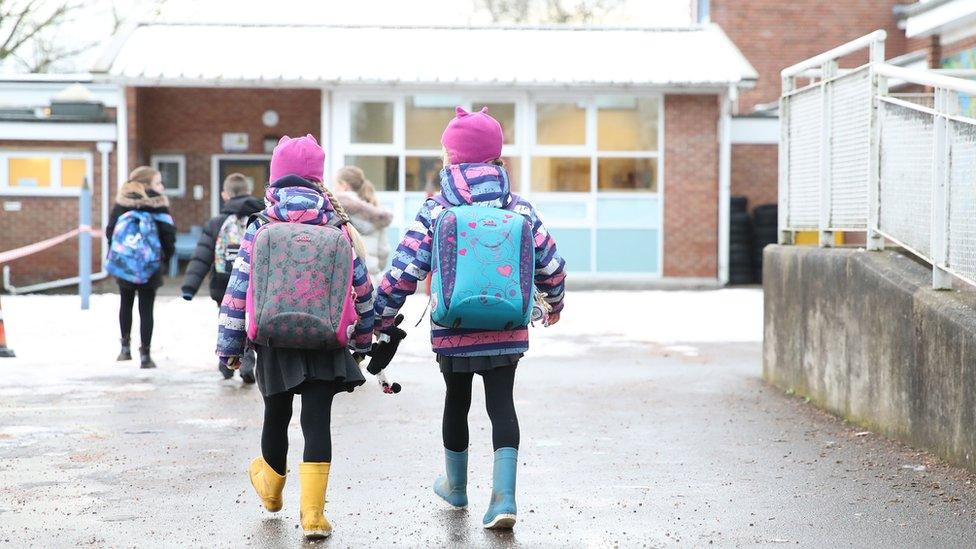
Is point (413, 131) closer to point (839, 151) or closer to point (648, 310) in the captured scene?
point (648, 310)

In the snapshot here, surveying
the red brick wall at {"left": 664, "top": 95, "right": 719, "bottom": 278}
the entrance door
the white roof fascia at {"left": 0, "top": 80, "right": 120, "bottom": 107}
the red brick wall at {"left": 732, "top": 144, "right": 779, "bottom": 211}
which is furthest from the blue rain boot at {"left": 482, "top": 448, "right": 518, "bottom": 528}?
the white roof fascia at {"left": 0, "top": 80, "right": 120, "bottom": 107}

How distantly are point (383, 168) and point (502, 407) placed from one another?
19.4 m

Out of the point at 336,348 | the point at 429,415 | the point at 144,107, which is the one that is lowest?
the point at 429,415

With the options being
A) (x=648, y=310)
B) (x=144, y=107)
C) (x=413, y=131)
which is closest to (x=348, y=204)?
(x=648, y=310)

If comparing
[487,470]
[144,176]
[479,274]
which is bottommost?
[487,470]

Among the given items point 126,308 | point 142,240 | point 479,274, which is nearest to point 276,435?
point 479,274

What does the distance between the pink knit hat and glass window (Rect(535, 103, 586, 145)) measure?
19.4 m

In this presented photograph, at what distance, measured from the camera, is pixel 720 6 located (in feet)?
105

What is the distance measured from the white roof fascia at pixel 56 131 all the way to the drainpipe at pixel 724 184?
1073cm

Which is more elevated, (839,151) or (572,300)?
(839,151)

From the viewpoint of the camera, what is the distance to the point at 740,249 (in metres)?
25.6

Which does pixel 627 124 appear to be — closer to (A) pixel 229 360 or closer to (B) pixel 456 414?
(B) pixel 456 414

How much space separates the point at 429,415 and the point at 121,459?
92.4 inches

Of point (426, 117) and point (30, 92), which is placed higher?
point (30, 92)
